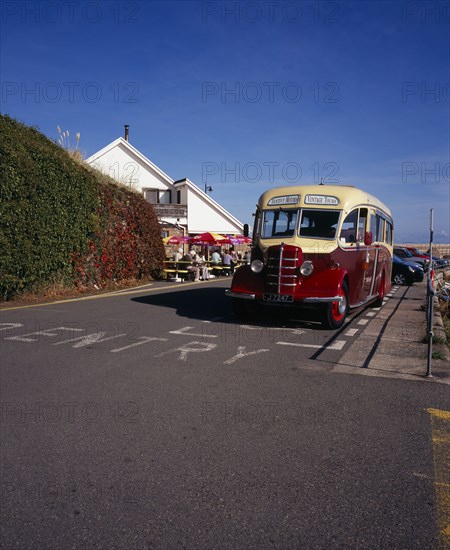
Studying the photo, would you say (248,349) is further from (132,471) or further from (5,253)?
(5,253)

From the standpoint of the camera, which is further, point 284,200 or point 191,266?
Result: point 191,266

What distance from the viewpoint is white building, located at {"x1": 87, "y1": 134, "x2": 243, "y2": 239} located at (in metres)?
40.7

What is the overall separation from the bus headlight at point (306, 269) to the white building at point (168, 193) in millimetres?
30845

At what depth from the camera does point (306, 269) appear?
32.1 feet

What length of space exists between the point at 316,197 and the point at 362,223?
130cm

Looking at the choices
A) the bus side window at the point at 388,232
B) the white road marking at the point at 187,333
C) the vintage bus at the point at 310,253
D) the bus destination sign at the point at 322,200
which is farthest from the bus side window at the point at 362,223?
the white road marking at the point at 187,333

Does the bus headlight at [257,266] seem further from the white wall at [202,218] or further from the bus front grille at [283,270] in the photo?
the white wall at [202,218]

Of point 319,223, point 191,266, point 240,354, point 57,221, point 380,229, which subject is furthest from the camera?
point 191,266

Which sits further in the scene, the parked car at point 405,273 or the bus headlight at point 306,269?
the parked car at point 405,273

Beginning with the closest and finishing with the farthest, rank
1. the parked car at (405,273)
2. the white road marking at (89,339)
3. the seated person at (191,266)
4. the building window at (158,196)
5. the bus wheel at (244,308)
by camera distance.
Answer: the white road marking at (89,339)
the bus wheel at (244,308)
the seated person at (191,266)
the parked car at (405,273)
the building window at (158,196)

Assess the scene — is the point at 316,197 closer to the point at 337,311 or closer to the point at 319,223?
the point at 319,223

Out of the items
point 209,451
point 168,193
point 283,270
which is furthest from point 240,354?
point 168,193

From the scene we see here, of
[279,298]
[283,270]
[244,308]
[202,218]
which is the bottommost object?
[244,308]

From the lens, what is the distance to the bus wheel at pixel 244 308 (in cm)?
1091
